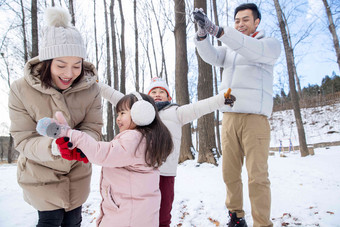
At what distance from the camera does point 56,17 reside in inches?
56.0

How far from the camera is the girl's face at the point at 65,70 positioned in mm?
1371

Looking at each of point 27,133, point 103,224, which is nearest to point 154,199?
point 103,224

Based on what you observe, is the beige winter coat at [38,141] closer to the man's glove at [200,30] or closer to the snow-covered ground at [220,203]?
the man's glove at [200,30]

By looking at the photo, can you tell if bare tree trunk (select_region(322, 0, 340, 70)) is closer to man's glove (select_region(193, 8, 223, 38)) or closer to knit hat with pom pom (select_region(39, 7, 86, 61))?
man's glove (select_region(193, 8, 223, 38))

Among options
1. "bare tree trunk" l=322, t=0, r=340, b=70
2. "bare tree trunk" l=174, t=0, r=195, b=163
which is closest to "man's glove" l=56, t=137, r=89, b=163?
"bare tree trunk" l=174, t=0, r=195, b=163

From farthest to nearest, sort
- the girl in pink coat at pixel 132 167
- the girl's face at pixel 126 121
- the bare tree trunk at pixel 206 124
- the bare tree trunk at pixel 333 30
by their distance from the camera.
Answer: the bare tree trunk at pixel 333 30, the bare tree trunk at pixel 206 124, the girl's face at pixel 126 121, the girl in pink coat at pixel 132 167

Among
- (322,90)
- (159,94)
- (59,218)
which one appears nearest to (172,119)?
(159,94)

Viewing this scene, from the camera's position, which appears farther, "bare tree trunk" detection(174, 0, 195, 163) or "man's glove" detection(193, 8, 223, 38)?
"bare tree trunk" detection(174, 0, 195, 163)

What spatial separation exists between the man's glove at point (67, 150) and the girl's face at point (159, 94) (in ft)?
4.15

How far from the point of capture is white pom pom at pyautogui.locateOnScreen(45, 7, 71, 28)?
4.66 feet

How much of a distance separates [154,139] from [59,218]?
0.86m

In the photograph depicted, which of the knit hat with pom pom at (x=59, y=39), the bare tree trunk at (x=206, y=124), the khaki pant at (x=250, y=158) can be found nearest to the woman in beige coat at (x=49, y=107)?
the knit hat with pom pom at (x=59, y=39)

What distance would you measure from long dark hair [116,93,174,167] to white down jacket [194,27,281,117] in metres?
0.94

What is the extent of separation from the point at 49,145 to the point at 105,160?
325 millimetres
